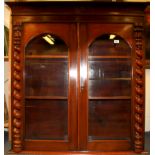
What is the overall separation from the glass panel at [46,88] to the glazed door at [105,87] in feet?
0.70

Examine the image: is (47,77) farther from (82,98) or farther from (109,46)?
(109,46)

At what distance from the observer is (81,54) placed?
86.5 inches

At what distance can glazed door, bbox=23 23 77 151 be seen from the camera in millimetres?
2205

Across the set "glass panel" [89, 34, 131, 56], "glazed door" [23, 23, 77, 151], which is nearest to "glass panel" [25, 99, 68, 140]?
"glazed door" [23, 23, 77, 151]

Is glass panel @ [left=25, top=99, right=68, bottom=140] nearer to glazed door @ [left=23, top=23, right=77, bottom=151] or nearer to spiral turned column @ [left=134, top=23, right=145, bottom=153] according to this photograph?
glazed door @ [left=23, top=23, right=77, bottom=151]

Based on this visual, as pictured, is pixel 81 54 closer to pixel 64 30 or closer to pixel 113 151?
pixel 64 30

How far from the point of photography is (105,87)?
7.48ft

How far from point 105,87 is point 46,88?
2.15ft

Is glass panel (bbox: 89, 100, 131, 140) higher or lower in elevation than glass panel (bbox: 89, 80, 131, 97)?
lower

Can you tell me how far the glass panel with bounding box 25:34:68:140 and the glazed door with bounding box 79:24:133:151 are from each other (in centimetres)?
21

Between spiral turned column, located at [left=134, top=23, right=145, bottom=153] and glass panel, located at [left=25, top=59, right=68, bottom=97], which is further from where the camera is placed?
glass panel, located at [left=25, top=59, right=68, bottom=97]

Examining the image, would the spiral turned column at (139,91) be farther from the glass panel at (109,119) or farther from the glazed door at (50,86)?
the glazed door at (50,86)
